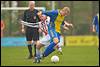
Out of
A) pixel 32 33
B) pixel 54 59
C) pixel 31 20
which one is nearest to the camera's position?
pixel 31 20

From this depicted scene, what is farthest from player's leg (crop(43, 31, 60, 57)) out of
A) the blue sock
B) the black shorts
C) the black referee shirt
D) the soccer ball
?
the black referee shirt

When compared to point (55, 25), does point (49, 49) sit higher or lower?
lower

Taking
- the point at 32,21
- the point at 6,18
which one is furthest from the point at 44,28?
the point at 6,18

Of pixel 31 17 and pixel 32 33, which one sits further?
pixel 32 33

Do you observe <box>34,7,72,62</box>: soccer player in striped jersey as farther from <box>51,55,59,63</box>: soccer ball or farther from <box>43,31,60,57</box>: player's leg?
<box>51,55,59,63</box>: soccer ball

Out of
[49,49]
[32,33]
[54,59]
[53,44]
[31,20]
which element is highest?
[31,20]

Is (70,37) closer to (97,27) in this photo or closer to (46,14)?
(97,27)

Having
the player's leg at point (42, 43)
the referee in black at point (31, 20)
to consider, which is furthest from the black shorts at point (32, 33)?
the player's leg at point (42, 43)

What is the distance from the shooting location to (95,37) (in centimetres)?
2834

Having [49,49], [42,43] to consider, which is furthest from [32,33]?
[49,49]

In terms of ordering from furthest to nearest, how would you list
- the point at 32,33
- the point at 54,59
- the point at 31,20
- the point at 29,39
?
the point at 29,39
the point at 32,33
the point at 54,59
the point at 31,20

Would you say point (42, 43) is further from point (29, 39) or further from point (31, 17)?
point (31, 17)

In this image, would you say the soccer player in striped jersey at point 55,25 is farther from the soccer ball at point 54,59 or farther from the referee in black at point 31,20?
the referee in black at point 31,20

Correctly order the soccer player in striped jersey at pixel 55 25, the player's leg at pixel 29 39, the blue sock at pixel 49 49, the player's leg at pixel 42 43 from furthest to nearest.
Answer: the player's leg at pixel 29 39 < the player's leg at pixel 42 43 < the blue sock at pixel 49 49 < the soccer player in striped jersey at pixel 55 25
